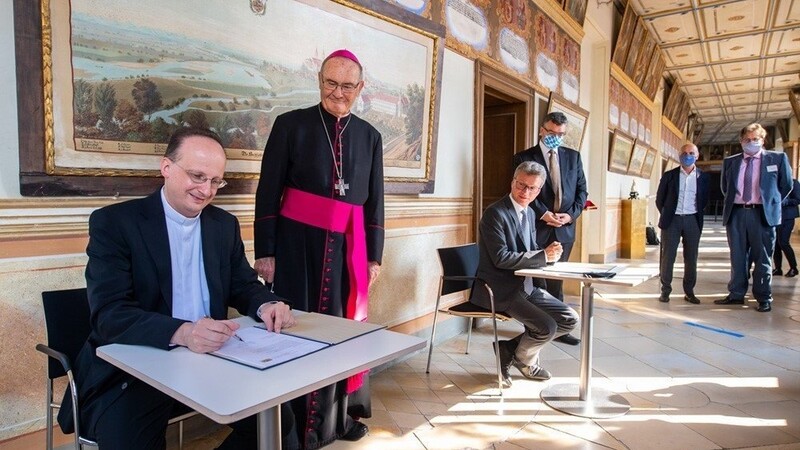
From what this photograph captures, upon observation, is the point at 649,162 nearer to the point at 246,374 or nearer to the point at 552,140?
the point at 552,140

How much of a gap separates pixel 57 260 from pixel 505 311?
8.09ft

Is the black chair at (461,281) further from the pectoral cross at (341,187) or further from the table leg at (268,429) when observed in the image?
the table leg at (268,429)

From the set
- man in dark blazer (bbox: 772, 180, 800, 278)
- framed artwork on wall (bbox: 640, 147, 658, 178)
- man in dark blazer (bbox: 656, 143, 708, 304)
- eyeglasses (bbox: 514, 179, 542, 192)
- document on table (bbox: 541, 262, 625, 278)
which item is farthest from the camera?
framed artwork on wall (bbox: 640, 147, 658, 178)

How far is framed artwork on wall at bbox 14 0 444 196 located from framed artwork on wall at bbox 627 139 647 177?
30.7ft

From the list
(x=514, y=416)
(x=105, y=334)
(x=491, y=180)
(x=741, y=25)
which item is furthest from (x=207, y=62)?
(x=741, y=25)

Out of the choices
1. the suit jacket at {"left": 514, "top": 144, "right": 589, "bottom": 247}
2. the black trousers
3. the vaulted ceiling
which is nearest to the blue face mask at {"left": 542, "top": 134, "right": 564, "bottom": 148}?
the suit jacket at {"left": 514, "top": 144, "right": 589, "bottom": 247}

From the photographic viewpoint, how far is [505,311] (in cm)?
337

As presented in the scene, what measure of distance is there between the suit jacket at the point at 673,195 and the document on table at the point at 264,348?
578 cm

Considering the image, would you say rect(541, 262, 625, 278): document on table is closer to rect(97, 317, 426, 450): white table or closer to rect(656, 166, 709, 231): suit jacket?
rect(97, 317, 426, 450): white table

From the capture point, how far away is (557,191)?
4.62 m

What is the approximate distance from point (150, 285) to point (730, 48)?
14.1 metres

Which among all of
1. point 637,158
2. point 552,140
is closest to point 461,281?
point 552,140

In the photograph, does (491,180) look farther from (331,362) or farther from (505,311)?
(331,362)

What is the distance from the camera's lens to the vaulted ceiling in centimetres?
975
